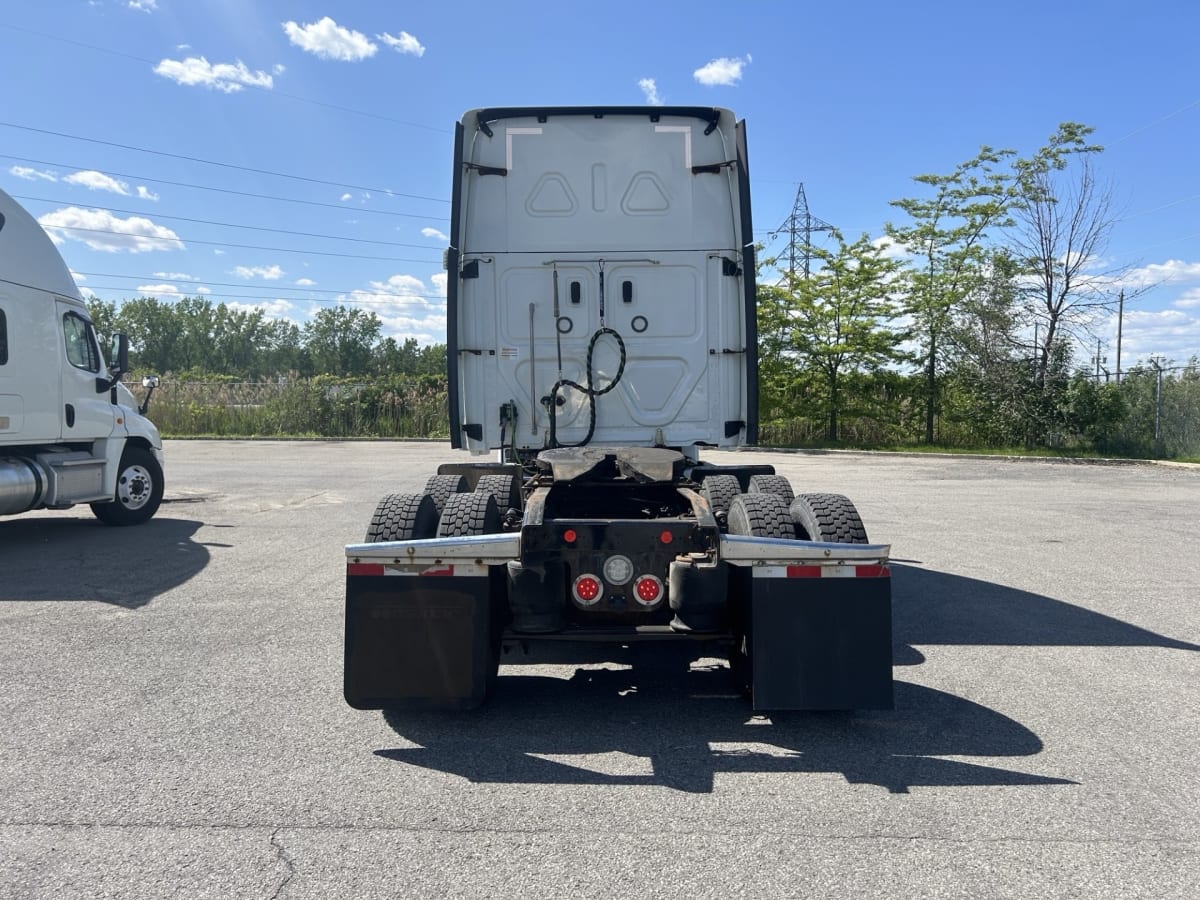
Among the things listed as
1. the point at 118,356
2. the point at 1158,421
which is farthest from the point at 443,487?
the point at 1158,421

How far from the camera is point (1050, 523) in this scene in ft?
36.9

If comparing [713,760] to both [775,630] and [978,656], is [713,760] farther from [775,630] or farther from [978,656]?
[978,656]

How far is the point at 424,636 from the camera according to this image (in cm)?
418

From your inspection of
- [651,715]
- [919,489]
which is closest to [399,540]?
[651,715]

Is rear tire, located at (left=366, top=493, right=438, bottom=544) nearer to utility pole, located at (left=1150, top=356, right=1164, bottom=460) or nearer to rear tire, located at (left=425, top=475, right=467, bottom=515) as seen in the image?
rear tire, located at (left=425, top=475, right=467, bottom=515)

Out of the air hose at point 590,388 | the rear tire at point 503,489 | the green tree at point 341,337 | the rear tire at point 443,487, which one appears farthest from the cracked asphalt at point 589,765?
the green tree at point 341,337

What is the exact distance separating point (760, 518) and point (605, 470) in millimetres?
1077

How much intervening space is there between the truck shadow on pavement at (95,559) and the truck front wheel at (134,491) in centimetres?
15

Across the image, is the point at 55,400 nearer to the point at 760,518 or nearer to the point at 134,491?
the point at 134,491

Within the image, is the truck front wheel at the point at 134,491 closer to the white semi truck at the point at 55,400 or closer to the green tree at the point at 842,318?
the white semi truck at the point at 55,400

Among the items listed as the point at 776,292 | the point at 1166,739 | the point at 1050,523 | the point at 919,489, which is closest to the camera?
the point at 1166,739

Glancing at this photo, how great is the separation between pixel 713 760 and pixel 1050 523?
29.6 feet

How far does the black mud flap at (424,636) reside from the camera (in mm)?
4172

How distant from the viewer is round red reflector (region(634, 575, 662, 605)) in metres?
4.22
